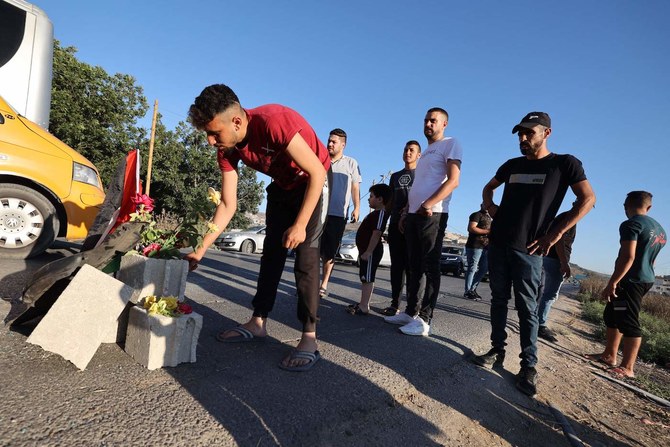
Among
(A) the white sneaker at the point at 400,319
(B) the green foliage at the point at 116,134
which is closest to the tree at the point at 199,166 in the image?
(B) the green foliage at the point at 116,134

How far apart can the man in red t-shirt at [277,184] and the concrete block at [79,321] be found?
67 cm

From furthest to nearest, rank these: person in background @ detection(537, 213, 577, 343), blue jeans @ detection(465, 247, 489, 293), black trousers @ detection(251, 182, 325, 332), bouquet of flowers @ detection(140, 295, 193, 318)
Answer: blue jeans @ detection(465, 247, 489, 293) → person in background @ detection(537, 213, 577, 343) → black trousers @ detection(251, 182, 325, 332) → bouquet of flowers @ detection(140, 295, 193, 318)

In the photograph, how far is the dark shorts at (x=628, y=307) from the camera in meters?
3.39

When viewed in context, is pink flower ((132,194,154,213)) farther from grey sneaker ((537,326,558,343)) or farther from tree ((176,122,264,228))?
tree ((176,122,264,228))

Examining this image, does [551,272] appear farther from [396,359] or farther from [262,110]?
[262,110]

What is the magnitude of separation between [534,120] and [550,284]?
284cm

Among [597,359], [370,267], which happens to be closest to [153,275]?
[370,267]

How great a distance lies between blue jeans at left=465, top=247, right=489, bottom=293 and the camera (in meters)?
6.89

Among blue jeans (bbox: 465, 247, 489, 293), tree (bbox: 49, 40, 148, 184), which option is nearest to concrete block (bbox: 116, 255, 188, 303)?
blue jeans (bbox: 465, 247, 489, 293)

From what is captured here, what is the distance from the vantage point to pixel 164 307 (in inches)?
76.2

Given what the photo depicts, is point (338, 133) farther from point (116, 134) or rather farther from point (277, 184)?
point (116, 134)

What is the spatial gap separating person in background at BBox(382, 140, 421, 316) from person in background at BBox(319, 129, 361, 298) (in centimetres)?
→ 55

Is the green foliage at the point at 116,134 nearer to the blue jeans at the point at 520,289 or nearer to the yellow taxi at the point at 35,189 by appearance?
the yellow taxi at the point at 35,189

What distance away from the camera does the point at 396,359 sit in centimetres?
260
